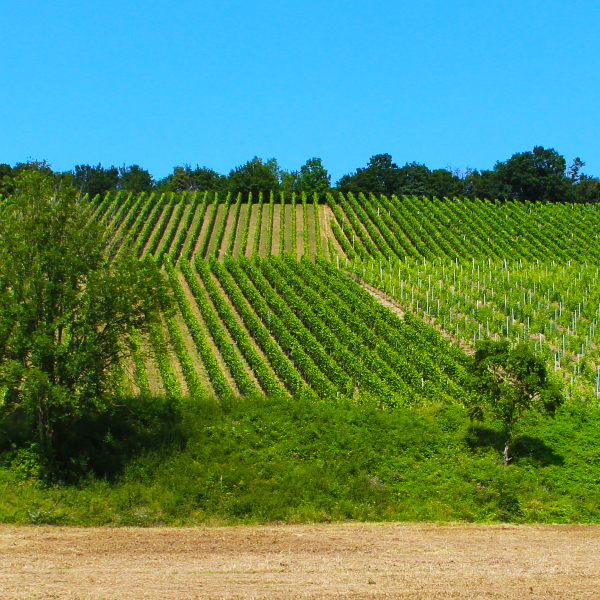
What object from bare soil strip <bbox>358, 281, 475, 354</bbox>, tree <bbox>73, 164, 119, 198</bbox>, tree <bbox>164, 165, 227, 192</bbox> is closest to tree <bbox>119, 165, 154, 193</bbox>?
tree <bbox>164, 165, 227, 192</bbox>

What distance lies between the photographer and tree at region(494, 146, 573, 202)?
251ft

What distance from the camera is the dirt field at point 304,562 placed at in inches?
494

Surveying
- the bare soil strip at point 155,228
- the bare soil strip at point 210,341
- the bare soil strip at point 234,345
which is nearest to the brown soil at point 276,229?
the bare soil strip at point 210,341

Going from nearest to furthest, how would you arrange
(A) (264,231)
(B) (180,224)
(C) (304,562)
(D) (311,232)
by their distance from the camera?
(C) (304,562), (D) (311,232), (A) (264,231), (B) (180,224)

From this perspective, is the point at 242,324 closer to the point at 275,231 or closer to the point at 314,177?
the point at 275,231

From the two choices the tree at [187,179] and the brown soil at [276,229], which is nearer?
the brown soil at [276,229]

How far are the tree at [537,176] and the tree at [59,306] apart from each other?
6391cm

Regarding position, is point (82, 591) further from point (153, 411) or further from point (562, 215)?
point (562, 215)

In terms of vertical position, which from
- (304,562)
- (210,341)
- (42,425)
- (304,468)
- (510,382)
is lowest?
(304,562)

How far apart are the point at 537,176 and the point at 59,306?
2638 inches

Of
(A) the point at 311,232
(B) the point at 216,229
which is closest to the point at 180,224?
Answer: (B) the point at 216,229

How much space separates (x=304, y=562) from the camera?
14.1 metres

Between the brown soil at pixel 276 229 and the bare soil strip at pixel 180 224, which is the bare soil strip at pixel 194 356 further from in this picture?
the bare soil strip at pixel 180 224

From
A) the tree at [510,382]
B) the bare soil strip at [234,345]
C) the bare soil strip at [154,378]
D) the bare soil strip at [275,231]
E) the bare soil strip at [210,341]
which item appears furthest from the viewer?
the bare soil strip at [275,231]
